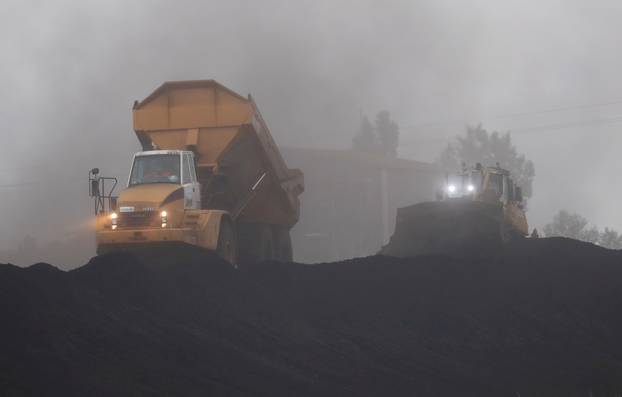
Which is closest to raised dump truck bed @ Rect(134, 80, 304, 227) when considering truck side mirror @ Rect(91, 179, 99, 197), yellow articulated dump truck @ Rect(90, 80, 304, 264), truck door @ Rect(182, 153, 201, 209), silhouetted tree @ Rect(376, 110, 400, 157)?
yellow articulated dump truck @ Rect(90, 80, 304, 264)

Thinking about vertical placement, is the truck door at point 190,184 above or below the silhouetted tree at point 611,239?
above

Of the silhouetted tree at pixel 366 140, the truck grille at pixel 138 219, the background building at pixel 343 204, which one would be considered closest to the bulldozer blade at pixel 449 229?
the truck grille at pixel 138 219

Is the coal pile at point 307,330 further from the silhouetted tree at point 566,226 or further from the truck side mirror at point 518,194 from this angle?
the silhouetted tree at point 566,226

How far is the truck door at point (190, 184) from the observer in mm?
17219

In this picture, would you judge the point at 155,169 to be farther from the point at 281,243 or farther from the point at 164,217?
the point at 281,243

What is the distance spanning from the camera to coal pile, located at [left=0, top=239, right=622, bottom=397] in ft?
30.3

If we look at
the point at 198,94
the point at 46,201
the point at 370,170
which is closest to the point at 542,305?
the point at 198,94

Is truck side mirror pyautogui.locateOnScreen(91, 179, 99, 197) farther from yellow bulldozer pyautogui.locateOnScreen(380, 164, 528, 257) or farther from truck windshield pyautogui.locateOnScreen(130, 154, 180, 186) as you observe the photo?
yellow bulldozer pyautogui.locateOnScreen(380, 164, 528, 257)

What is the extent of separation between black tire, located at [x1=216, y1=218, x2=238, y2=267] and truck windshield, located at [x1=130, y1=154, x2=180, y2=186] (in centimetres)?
130

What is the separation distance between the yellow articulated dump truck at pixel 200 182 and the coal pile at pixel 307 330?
2.87 ft

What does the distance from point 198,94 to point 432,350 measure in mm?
8342

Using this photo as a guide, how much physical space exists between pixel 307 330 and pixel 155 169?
21.1 ft

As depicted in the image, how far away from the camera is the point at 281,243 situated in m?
21.7

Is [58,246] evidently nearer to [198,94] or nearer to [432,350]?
[198,94]
